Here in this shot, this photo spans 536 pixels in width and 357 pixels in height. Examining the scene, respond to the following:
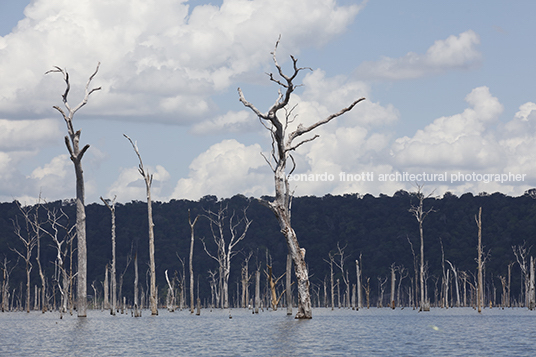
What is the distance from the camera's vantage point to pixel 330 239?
14888 centimetres

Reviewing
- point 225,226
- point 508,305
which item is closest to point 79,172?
point 508,305

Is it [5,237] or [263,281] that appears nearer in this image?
[5,237]

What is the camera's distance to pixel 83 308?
39781 millimetres

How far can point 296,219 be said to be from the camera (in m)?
154

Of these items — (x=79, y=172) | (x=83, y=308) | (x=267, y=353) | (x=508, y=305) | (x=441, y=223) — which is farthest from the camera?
(x=441, y=223)

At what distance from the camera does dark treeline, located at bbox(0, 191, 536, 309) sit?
133 meters

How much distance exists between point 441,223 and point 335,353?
418ft

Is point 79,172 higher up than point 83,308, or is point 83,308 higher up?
point 79,172

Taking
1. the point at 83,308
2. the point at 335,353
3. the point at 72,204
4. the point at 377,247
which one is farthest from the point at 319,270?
the point at 335,353

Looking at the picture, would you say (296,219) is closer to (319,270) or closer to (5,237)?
(319,270)

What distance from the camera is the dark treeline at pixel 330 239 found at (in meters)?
133

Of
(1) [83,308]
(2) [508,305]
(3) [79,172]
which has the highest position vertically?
(3) [79,172]

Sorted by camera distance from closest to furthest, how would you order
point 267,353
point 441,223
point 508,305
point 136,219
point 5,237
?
point 267,353 → point 508,305 → point 5,237 → point 441,223 → point 136,219

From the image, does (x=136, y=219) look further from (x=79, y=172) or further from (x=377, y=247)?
(x=79, y=172)
